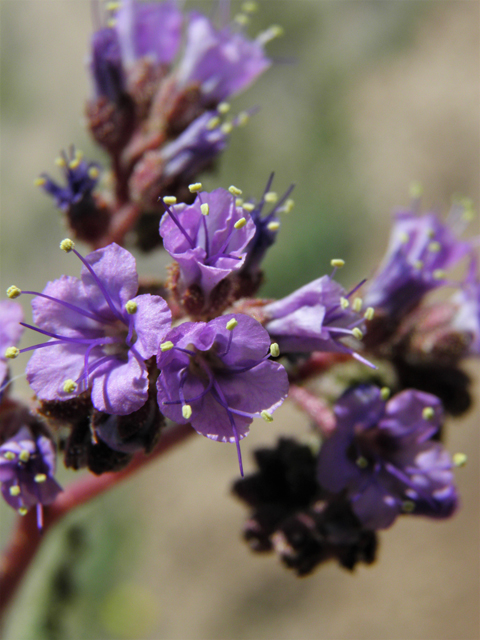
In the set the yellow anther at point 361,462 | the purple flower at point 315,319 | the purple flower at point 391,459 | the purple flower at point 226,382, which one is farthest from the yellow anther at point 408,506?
the purple flower at point 226,382

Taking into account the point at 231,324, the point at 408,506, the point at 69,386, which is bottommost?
the point at 408,506

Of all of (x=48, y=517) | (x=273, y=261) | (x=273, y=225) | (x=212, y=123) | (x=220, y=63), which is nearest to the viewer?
(x=273, y=225)

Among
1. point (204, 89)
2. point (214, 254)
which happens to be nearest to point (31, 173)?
point (204, 89)

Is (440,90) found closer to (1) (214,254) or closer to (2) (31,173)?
(2) (31,173)

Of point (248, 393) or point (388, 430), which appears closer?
point (248, 393)

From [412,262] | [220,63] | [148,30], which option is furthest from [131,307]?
[148,30]

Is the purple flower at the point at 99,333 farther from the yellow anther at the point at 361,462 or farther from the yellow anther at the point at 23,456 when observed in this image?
the yellow anther at the point at 361,462

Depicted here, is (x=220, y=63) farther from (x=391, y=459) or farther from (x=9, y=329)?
(x=391, y=459)
